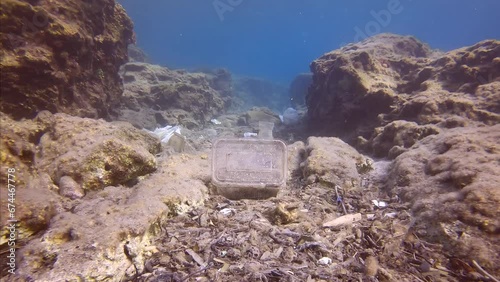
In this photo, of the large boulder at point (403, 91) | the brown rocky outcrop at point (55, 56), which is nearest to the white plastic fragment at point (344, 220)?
the large boulder at point (403, 91)

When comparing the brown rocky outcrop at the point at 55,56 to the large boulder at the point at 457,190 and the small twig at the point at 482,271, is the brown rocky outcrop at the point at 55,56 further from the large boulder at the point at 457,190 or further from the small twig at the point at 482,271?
the small twig at the point at 482,271

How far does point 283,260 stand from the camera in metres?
2.05

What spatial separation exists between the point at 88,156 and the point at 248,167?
1816 millimetres

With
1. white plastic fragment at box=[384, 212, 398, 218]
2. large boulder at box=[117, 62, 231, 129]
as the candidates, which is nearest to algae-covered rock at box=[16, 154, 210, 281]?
white plastic fragment at box=[384, 212, 398, 218]

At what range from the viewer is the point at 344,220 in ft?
8.86

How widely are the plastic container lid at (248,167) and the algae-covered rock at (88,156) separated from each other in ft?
2.92

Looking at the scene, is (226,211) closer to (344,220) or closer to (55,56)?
(344,220)

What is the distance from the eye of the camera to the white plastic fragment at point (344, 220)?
2619mm

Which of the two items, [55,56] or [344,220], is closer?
[344,220]

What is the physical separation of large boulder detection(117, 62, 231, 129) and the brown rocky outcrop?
2.49 metres

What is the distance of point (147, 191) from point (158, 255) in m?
0.82

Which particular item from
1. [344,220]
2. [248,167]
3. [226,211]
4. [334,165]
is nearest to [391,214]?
[344,220]

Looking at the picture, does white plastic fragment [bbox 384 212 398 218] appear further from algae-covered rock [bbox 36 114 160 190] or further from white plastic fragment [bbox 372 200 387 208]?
algae-covered rock [bbox 36 114 160 190]

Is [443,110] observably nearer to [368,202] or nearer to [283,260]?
[368,202]
